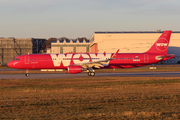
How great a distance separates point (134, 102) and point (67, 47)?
9351 centimetres

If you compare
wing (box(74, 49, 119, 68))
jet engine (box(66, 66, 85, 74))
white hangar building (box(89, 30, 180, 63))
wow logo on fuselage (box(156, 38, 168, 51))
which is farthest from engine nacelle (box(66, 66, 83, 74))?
white hangar building (box(89, 30, 180, 63))

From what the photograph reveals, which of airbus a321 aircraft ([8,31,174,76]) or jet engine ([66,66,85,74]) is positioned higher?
airbus a321 aircraft ([8,31,174,76])

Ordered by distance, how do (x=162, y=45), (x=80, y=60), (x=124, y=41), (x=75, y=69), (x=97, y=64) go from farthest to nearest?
(x=124, y=41)
(x=162, y=45)
(x=80, y=60)
(x=97, y=64)
(x=75, y=69)

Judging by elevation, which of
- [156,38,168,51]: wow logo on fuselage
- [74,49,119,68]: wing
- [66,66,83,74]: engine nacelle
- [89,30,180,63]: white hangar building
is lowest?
[66,66,83,74]: engine nacelle

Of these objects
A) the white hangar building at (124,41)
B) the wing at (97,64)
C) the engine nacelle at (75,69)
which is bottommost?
the engine nacelle at (75,69)

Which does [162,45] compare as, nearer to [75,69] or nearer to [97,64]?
[97,64]

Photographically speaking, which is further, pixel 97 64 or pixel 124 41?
pixel 124 41

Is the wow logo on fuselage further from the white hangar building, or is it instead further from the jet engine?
the white hangar building

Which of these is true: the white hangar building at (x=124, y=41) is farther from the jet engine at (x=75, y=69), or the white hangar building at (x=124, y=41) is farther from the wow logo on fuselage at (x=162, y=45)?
the jet engine at (x=75, y=69)

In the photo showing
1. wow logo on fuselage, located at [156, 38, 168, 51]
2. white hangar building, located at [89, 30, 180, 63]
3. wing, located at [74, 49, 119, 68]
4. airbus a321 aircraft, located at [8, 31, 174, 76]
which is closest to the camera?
wing, located at [74, 49, 119, 68]

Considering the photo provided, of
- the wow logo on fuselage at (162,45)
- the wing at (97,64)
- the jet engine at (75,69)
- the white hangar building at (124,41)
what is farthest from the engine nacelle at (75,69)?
the white hangar building at (124,41)

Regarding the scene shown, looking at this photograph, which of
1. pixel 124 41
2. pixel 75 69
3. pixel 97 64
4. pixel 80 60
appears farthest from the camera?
pixel 124 41

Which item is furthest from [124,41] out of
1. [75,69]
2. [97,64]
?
[75,69]

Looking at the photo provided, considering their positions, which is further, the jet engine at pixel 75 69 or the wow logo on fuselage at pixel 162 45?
the wow logo on fuselage at pixel 162 45
